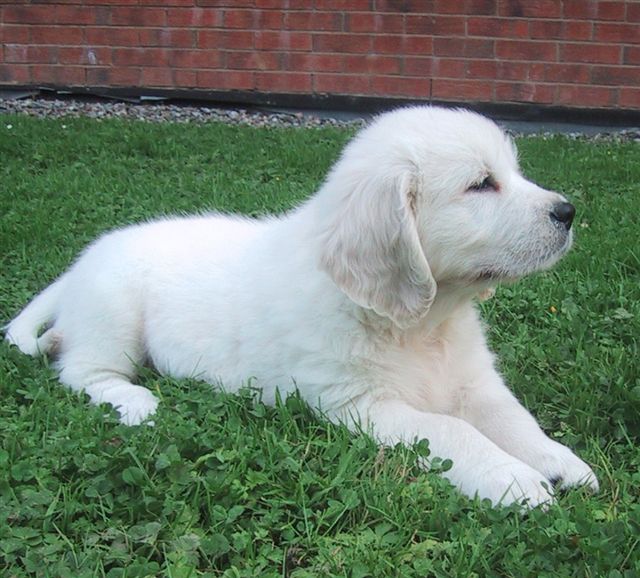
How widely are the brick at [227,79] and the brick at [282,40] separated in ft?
1.17

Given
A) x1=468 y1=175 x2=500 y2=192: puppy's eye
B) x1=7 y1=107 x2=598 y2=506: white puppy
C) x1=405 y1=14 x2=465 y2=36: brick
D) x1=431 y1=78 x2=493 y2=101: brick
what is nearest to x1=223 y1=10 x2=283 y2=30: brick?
x1=405 y1=14 x2=465 y2=36: brick

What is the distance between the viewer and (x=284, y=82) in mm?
9391

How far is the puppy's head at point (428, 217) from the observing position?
2.59m

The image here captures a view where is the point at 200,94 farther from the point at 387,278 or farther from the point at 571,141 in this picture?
the point at 387,278

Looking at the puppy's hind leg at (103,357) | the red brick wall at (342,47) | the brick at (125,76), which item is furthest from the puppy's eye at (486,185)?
the brick at (125,76)

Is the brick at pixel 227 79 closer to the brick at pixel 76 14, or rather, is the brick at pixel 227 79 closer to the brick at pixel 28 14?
the brick at pixel 76 14

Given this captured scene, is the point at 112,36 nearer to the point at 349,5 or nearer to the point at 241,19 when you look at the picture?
the point at 241,19

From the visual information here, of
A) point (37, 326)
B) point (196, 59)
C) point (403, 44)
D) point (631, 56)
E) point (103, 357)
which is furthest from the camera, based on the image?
point (196, 59)

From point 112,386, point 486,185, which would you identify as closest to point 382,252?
point 486,185

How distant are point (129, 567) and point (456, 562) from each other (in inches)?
28.9

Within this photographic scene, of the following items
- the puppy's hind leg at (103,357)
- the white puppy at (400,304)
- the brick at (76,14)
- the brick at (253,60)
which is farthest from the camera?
the brick at (76,14)

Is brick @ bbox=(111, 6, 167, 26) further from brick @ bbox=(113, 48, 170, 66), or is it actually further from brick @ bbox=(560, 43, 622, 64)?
brick @ bbox=(560, 43, 622, 64)

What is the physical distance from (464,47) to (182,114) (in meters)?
3.02

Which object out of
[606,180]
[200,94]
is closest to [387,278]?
[606,180]
